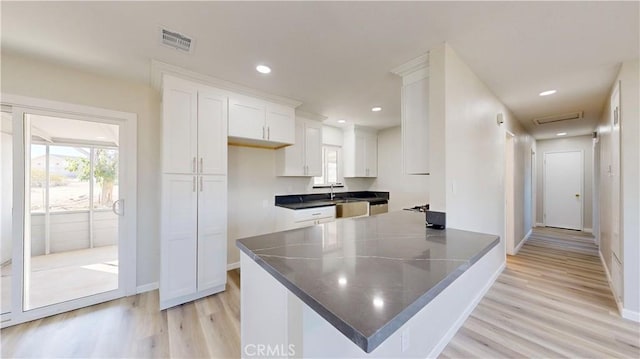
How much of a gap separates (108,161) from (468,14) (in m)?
3.58

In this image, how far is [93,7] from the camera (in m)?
1.49

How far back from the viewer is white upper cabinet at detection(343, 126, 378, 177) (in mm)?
4707

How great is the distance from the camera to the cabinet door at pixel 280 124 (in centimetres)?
305

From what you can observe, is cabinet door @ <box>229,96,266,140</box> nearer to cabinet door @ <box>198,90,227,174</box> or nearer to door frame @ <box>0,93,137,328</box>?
cabinet door @ <box>198,90,227,174</box>

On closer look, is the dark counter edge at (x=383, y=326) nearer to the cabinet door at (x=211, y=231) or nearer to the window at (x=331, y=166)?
the cabinet door at (x=211, y=231)

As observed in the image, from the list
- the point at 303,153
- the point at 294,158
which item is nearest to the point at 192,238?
the point at 294,158

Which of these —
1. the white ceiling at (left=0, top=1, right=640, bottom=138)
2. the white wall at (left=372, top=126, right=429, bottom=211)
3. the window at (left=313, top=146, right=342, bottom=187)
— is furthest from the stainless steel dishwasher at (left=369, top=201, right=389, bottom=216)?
the white ceiling at (left=0, top=1, right=640, bottom=138)

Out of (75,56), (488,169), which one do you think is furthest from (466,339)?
(75,56)

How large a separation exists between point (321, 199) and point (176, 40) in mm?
3204

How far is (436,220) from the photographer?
1748mm

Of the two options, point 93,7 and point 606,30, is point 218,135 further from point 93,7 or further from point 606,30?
point 606,30

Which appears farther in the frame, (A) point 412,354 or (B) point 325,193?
(B) point 325,193

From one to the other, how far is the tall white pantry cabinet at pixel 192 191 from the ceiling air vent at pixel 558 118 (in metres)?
5.25

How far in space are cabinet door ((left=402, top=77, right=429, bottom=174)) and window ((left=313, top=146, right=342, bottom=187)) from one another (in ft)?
8.02
